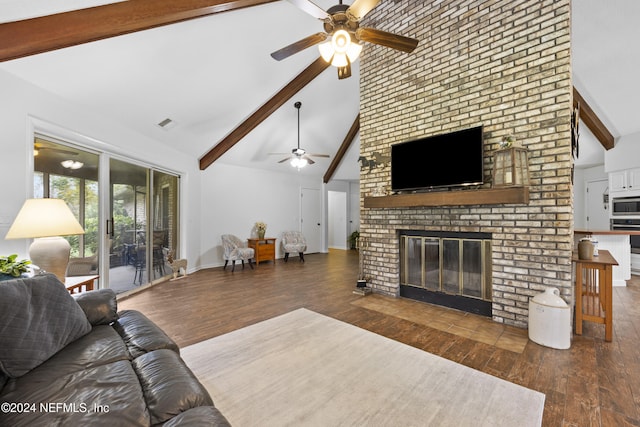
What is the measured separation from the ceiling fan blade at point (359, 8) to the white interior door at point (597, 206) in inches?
294

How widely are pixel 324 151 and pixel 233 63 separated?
13.5ft

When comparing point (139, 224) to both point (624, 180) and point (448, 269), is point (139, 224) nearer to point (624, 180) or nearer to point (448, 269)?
point (448, 269)

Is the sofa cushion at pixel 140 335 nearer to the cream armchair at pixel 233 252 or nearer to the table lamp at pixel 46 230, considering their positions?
the table lamp at pixel 46 230

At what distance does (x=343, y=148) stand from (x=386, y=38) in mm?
5322

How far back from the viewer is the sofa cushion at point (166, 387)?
42.2 inches

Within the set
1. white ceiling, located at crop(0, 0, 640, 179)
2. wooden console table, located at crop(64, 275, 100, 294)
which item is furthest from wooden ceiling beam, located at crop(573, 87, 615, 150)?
wooden console table, located at crop(64, 275, 100, 294)

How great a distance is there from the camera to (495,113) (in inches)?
120

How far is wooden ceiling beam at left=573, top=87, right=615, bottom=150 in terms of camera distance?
4613 millimetres

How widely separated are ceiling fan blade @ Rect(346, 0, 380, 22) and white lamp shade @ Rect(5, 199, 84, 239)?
2985 mm

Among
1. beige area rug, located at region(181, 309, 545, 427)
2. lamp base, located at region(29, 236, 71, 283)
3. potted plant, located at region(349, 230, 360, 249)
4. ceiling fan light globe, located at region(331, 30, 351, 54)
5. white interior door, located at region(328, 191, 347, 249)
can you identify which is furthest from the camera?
white interior door, located at region(328, 191, 347, 249)

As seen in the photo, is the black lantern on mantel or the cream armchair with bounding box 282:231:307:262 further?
the cream armchair with bounding box 282:231:307:262

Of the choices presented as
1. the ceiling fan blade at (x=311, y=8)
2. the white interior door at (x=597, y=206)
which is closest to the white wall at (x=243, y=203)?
the ceiling fan blade at (x=311, y=8)

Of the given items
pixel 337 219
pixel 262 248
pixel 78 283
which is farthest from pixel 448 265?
pixel 337 219

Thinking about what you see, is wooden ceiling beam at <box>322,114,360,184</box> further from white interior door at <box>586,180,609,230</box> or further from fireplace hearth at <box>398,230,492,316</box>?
white interior door at <box>586,180,609,230</box>
